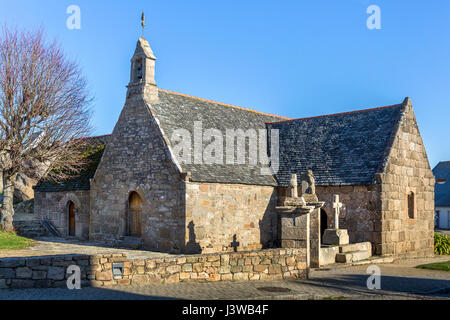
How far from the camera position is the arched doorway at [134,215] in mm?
20656

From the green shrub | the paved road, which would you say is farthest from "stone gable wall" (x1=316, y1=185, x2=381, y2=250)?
the green shrub

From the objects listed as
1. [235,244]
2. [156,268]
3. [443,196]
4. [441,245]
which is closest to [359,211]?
[235,244]

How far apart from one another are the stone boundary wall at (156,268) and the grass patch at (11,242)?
31.2ft

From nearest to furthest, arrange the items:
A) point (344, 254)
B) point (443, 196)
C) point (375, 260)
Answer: point (344, 254) → point (375, 260) → point (443, 196)

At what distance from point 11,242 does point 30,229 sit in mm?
4775

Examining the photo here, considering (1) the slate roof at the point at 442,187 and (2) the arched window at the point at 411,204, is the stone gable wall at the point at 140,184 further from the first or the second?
(1) the slate roof at the point at 442,187

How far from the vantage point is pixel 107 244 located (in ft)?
70.0

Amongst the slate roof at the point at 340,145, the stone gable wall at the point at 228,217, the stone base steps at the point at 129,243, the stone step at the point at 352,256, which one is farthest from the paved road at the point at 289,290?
the stone base steps at the point at 129,243

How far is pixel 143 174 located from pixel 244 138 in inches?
233

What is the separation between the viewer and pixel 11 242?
779 inches

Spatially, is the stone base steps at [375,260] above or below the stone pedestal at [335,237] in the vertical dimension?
below

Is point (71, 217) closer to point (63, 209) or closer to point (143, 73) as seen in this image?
point (63, 209)

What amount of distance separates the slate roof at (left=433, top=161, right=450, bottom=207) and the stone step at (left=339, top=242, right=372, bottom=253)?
28196mm

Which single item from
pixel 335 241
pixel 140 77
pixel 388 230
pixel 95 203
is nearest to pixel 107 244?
pixel 95 203
